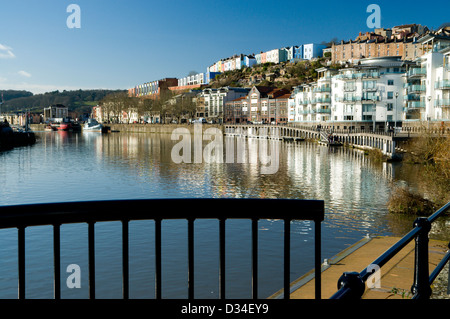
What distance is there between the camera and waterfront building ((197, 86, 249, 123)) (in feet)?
480

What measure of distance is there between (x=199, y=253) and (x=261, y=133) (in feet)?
301

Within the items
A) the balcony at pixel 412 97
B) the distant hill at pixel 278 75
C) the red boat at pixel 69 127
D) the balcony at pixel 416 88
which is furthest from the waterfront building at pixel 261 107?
the red boat at pixel 69 127

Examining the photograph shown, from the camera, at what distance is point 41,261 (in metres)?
16.5

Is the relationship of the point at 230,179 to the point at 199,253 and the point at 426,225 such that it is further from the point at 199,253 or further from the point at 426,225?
the point at 426,225

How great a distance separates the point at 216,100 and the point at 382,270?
140802 millimetres

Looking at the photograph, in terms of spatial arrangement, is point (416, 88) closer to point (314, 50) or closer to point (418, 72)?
point (418, 72)

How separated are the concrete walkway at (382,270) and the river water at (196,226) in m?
2.07

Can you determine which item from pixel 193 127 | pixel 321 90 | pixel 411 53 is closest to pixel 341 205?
pixel 321 90

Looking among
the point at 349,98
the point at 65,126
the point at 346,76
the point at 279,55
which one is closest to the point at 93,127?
the point at 65,126

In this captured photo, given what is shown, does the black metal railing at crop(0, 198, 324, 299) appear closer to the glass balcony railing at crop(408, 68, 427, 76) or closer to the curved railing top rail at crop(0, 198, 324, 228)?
the curved railing top rail at crop(0, 198, 324, 228)

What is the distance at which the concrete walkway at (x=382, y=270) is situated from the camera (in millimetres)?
9062

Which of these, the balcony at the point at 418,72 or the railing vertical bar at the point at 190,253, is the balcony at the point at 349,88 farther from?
the railing vertical bar at the point at 190,253

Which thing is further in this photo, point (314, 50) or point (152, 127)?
point (314, 50)

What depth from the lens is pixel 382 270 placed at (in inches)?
406
